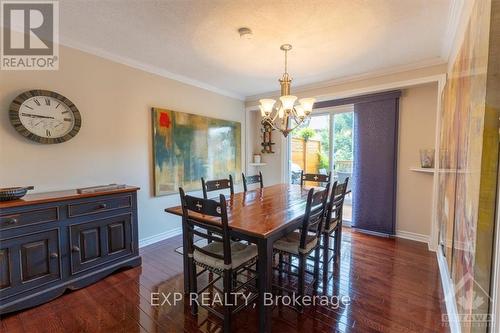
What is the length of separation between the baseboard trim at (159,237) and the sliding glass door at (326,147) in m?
2.42

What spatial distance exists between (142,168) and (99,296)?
1566 millimetres

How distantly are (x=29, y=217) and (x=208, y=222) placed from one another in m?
1.55

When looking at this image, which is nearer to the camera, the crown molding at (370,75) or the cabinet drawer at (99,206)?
the cabinet drawer at (99,206)

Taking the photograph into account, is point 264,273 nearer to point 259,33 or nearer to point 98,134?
point 259,33

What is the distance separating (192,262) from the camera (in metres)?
1.93

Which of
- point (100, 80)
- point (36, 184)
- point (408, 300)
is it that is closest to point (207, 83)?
point (100, 80)

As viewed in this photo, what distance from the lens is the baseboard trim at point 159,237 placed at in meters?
3.22

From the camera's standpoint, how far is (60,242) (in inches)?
83.4

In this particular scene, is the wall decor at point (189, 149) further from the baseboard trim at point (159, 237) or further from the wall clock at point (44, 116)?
the wall clock at point (44, 116)

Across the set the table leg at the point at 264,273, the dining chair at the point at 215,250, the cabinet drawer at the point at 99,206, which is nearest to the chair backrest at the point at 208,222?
the dining chair at the point at 215,250

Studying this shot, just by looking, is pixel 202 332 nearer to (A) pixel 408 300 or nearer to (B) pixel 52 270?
Answer: (B) pixel 52 270

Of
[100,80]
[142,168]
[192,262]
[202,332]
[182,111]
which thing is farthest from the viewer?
[182,111]

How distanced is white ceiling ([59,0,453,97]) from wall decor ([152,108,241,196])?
77 centimetres

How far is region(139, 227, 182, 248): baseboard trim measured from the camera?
10.6 feet
